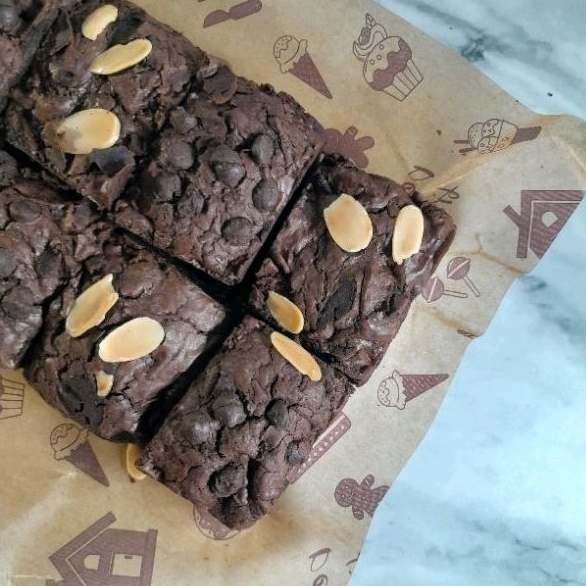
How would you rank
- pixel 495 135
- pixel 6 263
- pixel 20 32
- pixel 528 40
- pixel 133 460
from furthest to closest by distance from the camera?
pixel 528 40 < pixel 495 135 < pixel 133 460 < pixel 20 32 < pixel 6 263

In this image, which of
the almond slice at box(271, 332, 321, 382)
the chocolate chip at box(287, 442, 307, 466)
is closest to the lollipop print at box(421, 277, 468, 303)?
the almond slice at box(271, 332, 321, 382)

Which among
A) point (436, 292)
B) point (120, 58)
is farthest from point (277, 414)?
point (120, 58)

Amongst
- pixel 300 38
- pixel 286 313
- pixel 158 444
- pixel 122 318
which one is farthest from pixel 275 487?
pixel 300 38

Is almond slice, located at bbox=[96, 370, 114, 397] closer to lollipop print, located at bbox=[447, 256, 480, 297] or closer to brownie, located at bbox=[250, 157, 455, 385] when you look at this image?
brownie, located at bbox=[250, 157, 455, 385]

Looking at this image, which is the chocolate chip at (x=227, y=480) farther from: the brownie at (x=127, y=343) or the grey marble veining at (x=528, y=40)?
the grey marble veining at (x=528, y=40)

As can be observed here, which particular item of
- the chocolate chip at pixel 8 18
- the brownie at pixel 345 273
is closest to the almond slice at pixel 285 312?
the brownie at pixel 345 273

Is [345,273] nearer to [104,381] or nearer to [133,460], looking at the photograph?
[104,381]
